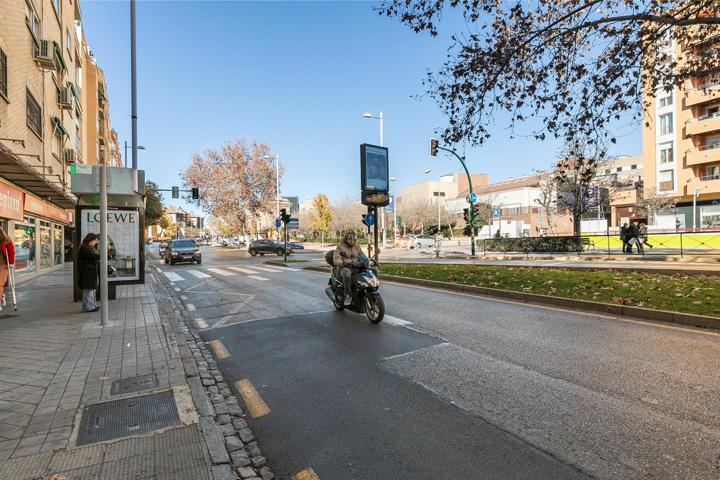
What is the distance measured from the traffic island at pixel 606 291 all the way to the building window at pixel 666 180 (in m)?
43.0

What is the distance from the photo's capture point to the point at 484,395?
12.6ft

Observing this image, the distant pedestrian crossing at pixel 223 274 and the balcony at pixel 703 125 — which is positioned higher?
the balcony at pixel 703 125

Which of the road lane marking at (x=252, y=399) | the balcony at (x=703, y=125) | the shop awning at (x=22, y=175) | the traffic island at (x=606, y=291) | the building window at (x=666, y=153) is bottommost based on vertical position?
the road lane marking at (x=252, y=399)

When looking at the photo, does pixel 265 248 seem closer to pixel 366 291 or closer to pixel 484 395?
pixel 366 291

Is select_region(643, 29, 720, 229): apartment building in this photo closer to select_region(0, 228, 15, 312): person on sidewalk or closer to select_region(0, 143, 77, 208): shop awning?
select_region(0, 143, 77, 208): shop awning

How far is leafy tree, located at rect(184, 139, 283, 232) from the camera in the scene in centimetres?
4850

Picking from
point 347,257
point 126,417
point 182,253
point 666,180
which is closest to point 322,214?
point 182,253

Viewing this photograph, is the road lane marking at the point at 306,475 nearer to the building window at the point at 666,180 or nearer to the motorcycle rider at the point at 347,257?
the motorcycle rider at the point at 347,257

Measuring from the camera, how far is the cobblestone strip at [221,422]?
9.00 ft

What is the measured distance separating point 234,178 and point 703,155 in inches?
1951

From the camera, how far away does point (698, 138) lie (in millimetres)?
43656

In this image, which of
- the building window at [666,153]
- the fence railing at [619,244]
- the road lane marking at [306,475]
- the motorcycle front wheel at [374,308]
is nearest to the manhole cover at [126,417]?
the road lane marking at [306,475]

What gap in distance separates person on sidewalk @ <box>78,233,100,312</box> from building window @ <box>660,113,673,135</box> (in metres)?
56.3

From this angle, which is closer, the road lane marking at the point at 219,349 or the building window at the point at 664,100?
the road lane marking at the point at 219,349
